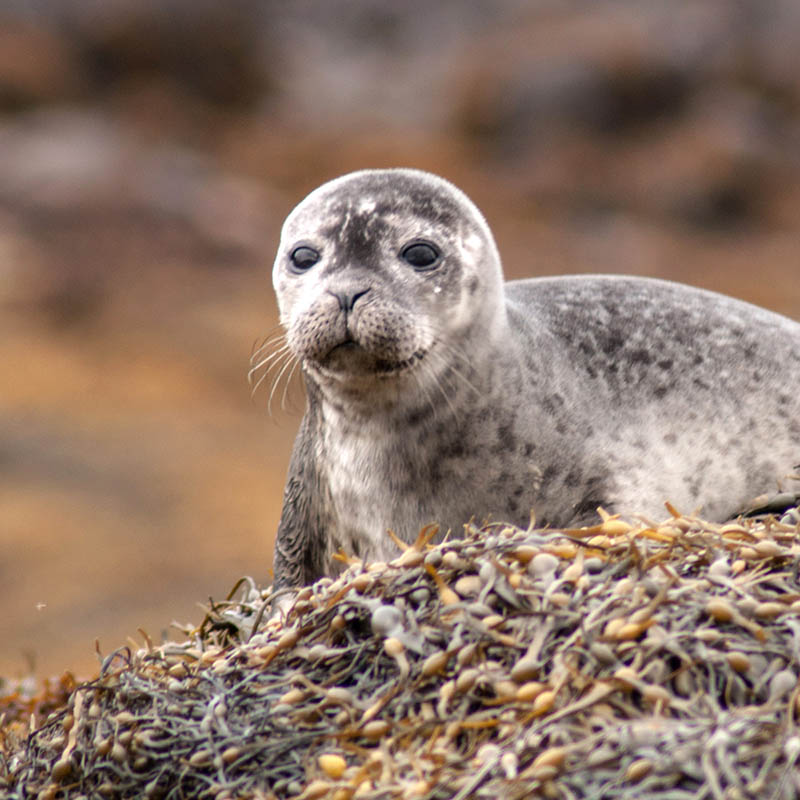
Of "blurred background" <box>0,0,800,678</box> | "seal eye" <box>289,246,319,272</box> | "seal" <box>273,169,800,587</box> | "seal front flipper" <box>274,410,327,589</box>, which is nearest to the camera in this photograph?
"seal" <box>273,169,800,587</box>

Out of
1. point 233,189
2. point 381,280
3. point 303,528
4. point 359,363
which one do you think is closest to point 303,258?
point 381,280

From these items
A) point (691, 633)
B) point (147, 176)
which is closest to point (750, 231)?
point (147, 176)

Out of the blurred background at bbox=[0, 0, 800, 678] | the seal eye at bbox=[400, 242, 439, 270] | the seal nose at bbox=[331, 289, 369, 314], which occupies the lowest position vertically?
the seal nose at bbox=[331, 289, 369, 314]

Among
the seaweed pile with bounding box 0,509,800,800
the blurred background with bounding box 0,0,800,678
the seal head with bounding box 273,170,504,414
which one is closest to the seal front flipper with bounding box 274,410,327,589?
the seal head with bounding box 273,170,504,414

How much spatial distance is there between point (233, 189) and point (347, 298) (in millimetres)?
21987

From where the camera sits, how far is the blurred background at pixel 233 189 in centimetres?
1506

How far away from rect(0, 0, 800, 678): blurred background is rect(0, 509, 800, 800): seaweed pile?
811 centimetres

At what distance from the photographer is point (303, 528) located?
505 cm

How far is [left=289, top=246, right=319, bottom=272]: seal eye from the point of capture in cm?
466

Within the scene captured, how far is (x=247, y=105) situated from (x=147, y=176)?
25.3 feet

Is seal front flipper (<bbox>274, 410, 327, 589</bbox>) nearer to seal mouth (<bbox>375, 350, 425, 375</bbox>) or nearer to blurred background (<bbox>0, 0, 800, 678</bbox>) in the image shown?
seal mouth (<bbox>375, 350, 425, 375</bbox>)

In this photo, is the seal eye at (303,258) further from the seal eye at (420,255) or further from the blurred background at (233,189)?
the blurred background at (233,189)

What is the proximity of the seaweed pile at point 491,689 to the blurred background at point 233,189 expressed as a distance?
811cm

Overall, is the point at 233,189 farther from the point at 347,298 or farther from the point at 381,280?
the point at 347,298
